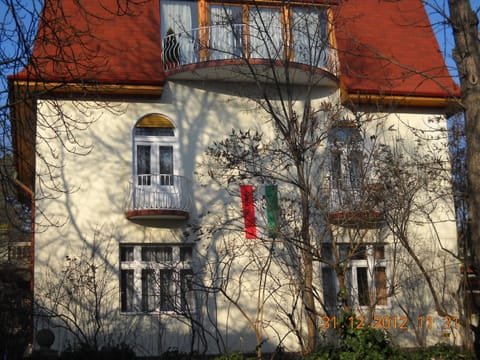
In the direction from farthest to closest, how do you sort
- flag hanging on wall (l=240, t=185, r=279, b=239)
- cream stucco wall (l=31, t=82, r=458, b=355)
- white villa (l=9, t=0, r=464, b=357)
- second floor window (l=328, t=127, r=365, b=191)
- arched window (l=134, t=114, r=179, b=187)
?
arched window (l=134, t=114, r=179, b=187) < cream stucco wall (l=31, t=82, r=458, b=355) < flag hanging on wall (l=240, t=185, r=279, b=239) < white villa (l=9, t=0, r=464, b=357) < second floor window (l=328, t=127, r=365, b=191)

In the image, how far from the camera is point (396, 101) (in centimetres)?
1560

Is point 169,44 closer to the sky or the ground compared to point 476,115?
closer to the sky

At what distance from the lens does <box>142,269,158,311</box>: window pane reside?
47.1 feet

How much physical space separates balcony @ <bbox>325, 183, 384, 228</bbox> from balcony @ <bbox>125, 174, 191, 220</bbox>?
376cm

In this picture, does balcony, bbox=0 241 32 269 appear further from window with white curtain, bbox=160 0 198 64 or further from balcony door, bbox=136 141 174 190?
window with white curtain, bbox=160 0 198 64

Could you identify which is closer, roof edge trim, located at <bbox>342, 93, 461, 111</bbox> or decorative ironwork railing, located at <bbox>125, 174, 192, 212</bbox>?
decorative ironwork railing, located at <bbox>125, 174, 192, 212</bbox>

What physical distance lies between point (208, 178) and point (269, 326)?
3627 millimetres

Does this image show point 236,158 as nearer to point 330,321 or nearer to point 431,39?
point 330,321

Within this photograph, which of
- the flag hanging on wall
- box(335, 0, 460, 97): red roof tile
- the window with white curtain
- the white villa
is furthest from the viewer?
box(335, 0, 460, 97): red roof tile

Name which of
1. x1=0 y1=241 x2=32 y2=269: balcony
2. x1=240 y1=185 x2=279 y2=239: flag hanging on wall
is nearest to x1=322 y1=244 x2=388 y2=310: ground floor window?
x1=240 y1=185 x2=279 y2=239: flag hanging on wall

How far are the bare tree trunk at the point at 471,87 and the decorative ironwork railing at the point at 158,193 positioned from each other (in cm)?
864

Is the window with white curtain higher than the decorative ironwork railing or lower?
higher

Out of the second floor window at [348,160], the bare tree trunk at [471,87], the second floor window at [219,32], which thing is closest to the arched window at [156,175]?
the second floor window at [219,32]

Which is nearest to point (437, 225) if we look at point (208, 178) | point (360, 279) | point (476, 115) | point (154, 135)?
point (360, 279)
